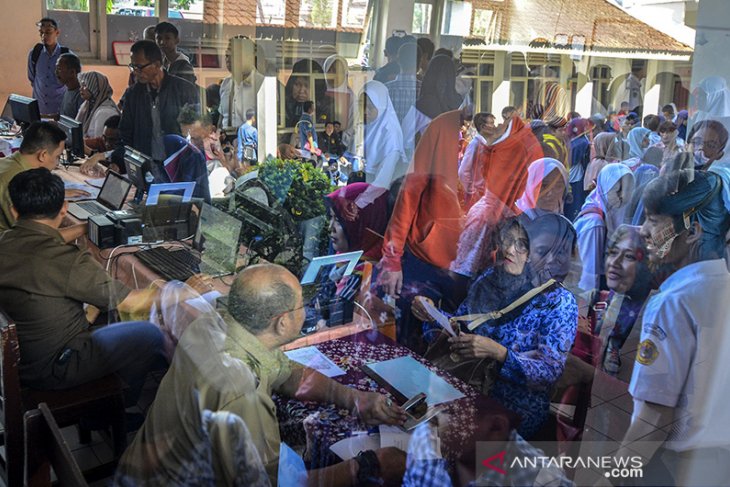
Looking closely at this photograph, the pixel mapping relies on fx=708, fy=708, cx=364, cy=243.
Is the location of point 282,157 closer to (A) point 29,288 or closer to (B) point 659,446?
(A) point 29,288

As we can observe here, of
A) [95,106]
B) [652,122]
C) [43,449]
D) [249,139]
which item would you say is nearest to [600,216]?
[652,122]

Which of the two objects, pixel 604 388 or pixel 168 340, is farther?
pixel 168 340

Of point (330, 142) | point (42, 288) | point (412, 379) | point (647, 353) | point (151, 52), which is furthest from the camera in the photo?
point (151, 52)

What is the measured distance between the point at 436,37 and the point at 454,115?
29 cm

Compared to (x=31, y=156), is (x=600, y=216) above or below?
above

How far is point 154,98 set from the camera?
13.0ft

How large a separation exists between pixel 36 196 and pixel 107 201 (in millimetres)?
1112

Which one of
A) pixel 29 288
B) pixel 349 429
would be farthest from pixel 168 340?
pixel 349 429

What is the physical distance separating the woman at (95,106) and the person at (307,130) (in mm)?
1958

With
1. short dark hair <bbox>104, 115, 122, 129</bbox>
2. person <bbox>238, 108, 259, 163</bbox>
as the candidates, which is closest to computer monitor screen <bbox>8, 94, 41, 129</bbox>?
short dark hair <bbox>104, 115, 122, 129</bbox>

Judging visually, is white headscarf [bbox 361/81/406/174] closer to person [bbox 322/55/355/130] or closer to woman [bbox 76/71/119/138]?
person [bbox 322/55/355/130]

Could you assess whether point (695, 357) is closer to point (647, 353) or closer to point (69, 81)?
point (647, 353)

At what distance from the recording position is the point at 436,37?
2590 mm

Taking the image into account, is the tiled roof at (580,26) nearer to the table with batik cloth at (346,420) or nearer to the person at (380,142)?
the person at (380,142)
